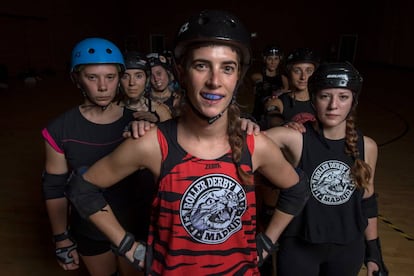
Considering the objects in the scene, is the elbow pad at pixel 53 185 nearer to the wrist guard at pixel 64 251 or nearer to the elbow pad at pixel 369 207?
the wrist guard at pixel 64 251

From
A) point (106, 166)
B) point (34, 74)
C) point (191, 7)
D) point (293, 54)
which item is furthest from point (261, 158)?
point (191, 7)

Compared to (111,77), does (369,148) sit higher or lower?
lower

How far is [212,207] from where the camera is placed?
1349 millimetres

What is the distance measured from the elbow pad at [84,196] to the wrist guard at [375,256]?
4.86ft

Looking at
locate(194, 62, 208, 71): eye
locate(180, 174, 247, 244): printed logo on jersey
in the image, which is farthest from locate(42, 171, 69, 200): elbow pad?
locate(194, 62, 208, 71): eye

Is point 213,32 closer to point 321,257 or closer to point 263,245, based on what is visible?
point 263,245

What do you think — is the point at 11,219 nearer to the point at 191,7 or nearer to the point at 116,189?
the point at 116,189

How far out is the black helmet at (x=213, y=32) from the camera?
3.96ft

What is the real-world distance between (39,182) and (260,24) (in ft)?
61.4

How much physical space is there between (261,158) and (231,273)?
48cm

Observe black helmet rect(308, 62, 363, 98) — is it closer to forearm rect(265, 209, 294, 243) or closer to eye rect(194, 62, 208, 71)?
forearm rect(265, 209, 294, 243)

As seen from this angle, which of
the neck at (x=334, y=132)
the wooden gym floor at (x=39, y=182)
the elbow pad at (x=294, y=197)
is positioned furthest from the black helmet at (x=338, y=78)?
the wooden gym floor at (x=39, y=182)

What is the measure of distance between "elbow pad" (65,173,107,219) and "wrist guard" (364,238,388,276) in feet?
4.86

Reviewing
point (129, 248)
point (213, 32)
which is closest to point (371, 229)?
point (129, 248)
